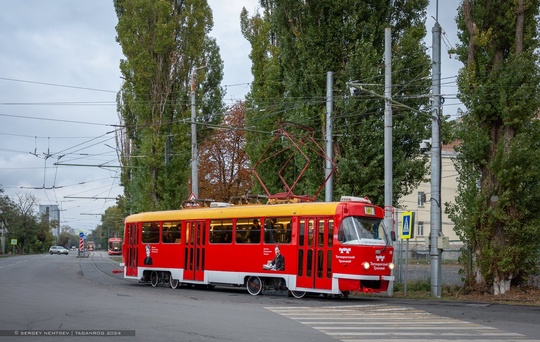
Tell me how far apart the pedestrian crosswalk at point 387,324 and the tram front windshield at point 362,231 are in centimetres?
283

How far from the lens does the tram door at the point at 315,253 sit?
22359 mm

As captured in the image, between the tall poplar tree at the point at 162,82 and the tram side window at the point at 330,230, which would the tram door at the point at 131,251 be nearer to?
the tall poplar tree at the point at 162,82

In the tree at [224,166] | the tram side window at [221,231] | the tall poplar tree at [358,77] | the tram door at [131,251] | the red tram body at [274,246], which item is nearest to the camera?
the red tram body at [274,246]

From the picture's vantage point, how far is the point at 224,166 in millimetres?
60656

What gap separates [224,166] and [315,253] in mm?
38257

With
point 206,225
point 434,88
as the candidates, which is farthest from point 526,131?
point 206,225

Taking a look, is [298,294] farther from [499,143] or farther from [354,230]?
[499,143]

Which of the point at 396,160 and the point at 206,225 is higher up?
the point at 396,160

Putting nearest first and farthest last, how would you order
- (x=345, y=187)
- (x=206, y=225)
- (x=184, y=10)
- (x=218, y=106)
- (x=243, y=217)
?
(x=243, y=217)
(x=206, y=225)
(x=345, y=187)
(x=184, y=10)
(x=218, y=106)

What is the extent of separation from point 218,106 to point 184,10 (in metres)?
8.75

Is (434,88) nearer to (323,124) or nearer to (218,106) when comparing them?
(323,124)

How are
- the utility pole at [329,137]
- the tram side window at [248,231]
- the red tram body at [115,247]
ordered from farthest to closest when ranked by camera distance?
1. the red tram body at [115,247]
2. the utility pole at [329,137]
3. the tram side window at [248,231]

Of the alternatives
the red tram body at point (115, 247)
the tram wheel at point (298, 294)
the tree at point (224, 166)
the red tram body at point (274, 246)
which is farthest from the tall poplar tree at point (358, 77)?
the red tram body at point (115, 247)

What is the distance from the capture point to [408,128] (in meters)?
30.5
